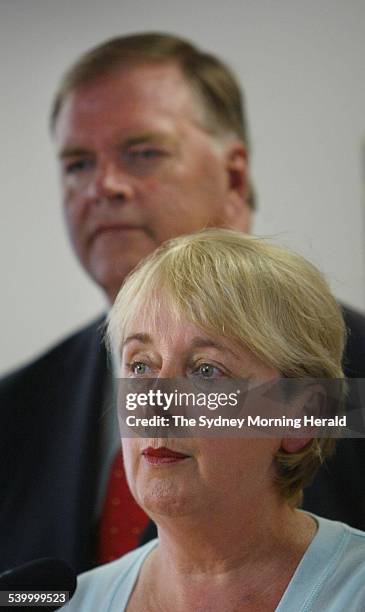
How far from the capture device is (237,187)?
4.21 feet

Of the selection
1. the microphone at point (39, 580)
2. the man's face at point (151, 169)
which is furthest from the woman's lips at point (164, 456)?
the man's face at point (151, 169)

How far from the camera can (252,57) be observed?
1.28 m

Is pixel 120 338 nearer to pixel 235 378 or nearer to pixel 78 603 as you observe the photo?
pixel 235 378

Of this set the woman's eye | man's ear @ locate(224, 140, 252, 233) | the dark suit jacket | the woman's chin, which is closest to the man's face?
man's ear @ locate(224, 140, 252, 233)

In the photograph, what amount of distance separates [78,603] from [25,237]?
0.58 meters

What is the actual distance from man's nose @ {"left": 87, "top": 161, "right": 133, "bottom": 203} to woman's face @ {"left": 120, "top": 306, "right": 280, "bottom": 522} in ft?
1.00

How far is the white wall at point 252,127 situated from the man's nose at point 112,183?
11 centimetres

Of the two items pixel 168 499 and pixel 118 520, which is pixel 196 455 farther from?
pixel 118 520

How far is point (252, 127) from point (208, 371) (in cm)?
44

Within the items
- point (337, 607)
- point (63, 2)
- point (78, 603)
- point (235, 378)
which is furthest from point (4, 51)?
point (337, 607)

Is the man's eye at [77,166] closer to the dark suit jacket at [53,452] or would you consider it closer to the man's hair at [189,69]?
the man's hair at [189,69]

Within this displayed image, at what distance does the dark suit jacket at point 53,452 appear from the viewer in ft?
4.09

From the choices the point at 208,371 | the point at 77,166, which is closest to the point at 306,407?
the point at 208,371

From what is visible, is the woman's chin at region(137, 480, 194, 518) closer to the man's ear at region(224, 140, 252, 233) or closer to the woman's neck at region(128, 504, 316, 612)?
the woman's neck at region(128, 504, 316, 612)
